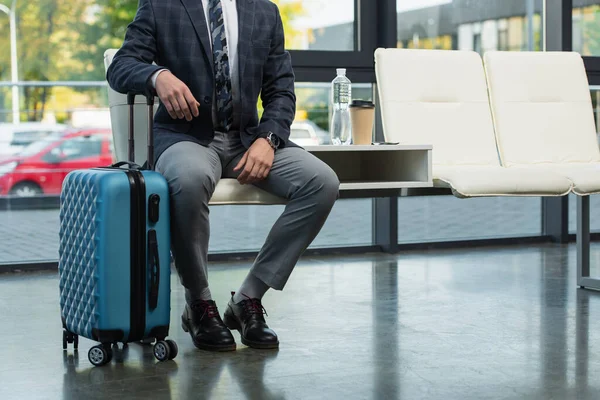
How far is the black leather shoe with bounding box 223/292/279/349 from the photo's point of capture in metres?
2.31

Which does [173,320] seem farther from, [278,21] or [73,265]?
[278,21]

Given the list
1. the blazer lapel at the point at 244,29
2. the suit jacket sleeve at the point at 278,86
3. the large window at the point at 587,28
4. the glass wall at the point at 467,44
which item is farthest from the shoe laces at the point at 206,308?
the large window at the point at 587,28

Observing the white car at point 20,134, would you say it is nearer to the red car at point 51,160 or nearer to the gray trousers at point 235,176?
the red car at point 51,160

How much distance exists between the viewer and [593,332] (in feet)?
8.21

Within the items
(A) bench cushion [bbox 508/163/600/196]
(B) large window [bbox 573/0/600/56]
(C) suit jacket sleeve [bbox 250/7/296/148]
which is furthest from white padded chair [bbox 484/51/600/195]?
(B) large window [bbox 573/0/600/56]

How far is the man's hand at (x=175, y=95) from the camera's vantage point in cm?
223

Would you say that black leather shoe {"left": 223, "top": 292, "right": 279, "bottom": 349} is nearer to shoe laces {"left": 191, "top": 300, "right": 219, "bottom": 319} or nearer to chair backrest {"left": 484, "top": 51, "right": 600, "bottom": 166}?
shoe laces {"left": 191, "top": 300, "right": 219, "bottom": 319}

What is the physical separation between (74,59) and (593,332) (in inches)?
103

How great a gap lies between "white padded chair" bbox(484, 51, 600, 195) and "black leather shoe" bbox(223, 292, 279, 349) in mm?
1278

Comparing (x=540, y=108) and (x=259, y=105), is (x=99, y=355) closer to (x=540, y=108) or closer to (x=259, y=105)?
(x=540, y=108)

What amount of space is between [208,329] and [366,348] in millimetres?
419

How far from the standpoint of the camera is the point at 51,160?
159 inches

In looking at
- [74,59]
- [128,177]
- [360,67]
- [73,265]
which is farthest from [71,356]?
[360,67]

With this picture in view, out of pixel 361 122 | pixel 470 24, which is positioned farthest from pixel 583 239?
pixel 470 24
